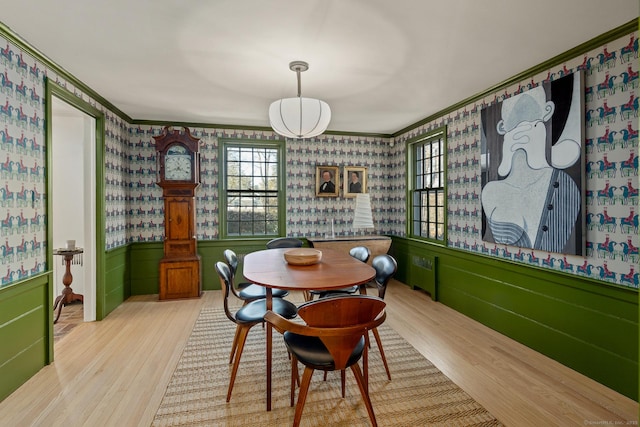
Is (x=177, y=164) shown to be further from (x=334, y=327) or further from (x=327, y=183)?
(x=334, y=327)

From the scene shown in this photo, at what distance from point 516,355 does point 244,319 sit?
7.75ft

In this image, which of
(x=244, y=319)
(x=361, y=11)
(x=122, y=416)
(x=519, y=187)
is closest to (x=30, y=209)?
(x=122, y=416)

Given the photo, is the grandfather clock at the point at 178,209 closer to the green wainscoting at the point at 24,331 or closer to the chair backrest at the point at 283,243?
the chair backrest at the point at 283,243

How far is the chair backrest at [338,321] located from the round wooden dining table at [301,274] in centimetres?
34

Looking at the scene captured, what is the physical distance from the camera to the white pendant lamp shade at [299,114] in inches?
104

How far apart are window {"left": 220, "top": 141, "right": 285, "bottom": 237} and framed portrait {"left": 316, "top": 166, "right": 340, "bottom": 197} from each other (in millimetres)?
603

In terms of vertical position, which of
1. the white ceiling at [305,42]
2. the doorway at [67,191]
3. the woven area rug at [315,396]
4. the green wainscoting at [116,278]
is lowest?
the woven area rug at [315,396]

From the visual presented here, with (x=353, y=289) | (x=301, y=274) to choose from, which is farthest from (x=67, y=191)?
(x=353, y=289)

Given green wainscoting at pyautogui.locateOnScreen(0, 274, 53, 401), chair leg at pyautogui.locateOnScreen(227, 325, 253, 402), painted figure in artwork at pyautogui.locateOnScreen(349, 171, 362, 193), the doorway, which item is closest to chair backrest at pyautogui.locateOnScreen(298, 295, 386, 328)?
chair leg at pyautogui.locateOnScreen(227, 325, 253, 402)

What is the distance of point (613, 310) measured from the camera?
2299mm

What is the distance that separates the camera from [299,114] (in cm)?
267

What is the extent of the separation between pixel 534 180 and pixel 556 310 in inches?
44.3

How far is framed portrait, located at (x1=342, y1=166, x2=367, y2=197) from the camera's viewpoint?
5.42 metres

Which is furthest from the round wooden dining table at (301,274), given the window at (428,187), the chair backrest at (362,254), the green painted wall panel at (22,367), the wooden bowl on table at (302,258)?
the window at (428,187)
